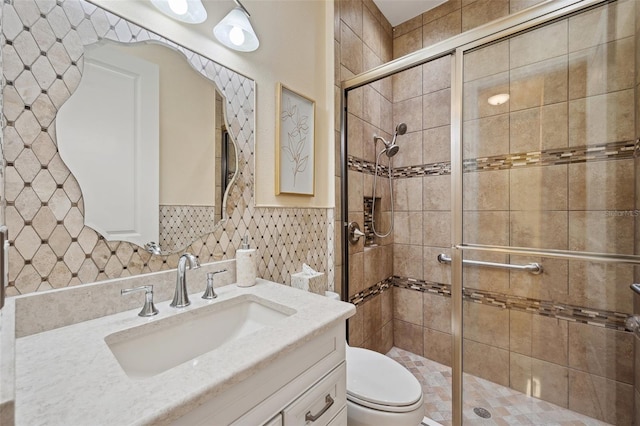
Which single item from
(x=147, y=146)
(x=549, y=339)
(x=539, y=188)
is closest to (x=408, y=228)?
(x=539, y=188)

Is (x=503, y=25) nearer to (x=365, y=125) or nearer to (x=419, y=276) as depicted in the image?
(x=365, y=125)

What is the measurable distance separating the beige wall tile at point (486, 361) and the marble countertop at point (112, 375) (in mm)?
1119

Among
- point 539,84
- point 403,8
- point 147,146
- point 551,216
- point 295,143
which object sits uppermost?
point 403,8

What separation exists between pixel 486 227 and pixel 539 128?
59 centimetres

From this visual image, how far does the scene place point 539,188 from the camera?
142 cm

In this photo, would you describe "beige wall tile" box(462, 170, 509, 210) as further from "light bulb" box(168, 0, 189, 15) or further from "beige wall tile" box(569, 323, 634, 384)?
"light bulb" box(168, 0, 189, 15)

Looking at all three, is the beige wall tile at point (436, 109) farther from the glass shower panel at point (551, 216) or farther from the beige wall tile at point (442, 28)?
the glass shower panel at point (551, 216)

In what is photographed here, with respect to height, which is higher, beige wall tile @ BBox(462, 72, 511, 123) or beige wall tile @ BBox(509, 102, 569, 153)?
beige wall tile @ BBox(462, 72, 511, 123)

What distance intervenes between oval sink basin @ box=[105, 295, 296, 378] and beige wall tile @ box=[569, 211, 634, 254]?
4.51 ft

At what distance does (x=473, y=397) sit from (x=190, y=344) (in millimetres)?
1532

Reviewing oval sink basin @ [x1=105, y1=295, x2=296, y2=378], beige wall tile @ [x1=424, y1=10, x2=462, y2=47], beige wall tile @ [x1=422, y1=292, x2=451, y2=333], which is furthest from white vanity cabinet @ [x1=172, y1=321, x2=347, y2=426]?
beige wall tile @ [x1=424, y1=10, x2=462, y2=47]

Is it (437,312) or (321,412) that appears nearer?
(321,412)

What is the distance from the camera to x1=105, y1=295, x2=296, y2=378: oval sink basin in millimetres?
738

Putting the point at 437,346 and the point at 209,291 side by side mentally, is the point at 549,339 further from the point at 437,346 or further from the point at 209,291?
the point at 209,291
